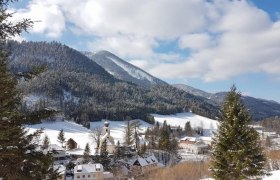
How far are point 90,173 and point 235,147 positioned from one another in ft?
183

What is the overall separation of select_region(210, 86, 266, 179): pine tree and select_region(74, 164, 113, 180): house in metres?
52.5

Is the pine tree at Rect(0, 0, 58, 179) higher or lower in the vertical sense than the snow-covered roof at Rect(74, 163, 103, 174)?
higher

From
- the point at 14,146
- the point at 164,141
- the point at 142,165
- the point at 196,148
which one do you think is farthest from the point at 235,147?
the point at 196,148

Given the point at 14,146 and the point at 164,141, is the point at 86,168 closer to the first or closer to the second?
the point at 164,141

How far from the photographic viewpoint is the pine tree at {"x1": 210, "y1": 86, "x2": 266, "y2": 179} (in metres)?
27.3

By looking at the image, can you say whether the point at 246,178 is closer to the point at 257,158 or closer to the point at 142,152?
the point at 257,158

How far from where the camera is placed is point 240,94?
2956cm

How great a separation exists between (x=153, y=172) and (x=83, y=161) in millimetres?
18074

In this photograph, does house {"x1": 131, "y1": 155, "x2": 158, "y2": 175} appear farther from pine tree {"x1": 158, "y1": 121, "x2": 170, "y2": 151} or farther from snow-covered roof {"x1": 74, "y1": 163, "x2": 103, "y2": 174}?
pine tree {"x1": 158, "y1": 121, "x2": 170, "y2": 151}

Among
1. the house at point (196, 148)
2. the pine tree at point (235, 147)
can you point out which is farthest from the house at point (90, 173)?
the house at point (196, 148)

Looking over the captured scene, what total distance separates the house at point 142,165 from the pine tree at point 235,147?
60.3 meters

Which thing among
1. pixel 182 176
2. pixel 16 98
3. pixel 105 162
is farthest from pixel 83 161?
pixel 16 98

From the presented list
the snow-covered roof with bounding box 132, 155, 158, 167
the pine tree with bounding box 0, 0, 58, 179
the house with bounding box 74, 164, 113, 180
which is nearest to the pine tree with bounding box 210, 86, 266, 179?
the pine tree with bounding box 0, 0, 58, 179

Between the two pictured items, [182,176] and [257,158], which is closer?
[257,158]
